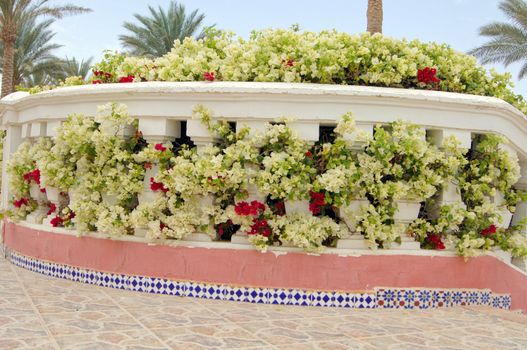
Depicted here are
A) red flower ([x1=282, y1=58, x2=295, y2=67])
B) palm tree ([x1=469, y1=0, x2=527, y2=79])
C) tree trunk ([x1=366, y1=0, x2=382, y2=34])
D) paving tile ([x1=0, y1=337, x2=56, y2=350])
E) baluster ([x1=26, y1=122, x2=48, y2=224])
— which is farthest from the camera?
palm tree ([x1=469, y1=0, x2=527, y2=79])

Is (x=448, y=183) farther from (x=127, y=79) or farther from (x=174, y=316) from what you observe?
(x=127, y=79)

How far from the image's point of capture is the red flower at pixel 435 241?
5.61 metres

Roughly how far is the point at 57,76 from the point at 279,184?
24.9m

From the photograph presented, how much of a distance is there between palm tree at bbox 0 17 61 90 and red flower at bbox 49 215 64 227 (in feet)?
66.7

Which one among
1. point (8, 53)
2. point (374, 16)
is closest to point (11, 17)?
point (8, 53)

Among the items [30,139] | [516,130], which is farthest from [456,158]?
[30,139]

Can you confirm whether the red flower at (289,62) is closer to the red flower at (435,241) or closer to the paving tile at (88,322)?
the red flower at (435,241)

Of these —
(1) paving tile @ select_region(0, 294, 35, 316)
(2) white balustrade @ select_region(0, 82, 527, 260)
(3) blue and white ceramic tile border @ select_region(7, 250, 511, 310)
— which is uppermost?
(2) white balustrade @ select_region(0, 82, 527, 260)

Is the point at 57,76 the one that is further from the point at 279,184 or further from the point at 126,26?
the point at 279,184

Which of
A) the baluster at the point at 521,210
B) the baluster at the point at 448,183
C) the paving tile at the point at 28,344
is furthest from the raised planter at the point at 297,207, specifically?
the baluster at the point at 521,210

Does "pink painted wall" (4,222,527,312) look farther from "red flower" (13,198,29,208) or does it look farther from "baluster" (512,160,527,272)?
"red flower" (13,198,29,208)

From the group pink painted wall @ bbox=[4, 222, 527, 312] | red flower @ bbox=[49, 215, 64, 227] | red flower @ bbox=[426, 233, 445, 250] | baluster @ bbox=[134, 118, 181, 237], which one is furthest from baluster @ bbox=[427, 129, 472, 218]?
red flower @ bbox=[49, 215, 64, 227]

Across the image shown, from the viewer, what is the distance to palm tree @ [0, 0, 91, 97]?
22.2m

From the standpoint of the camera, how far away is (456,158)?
5496 millimetres
